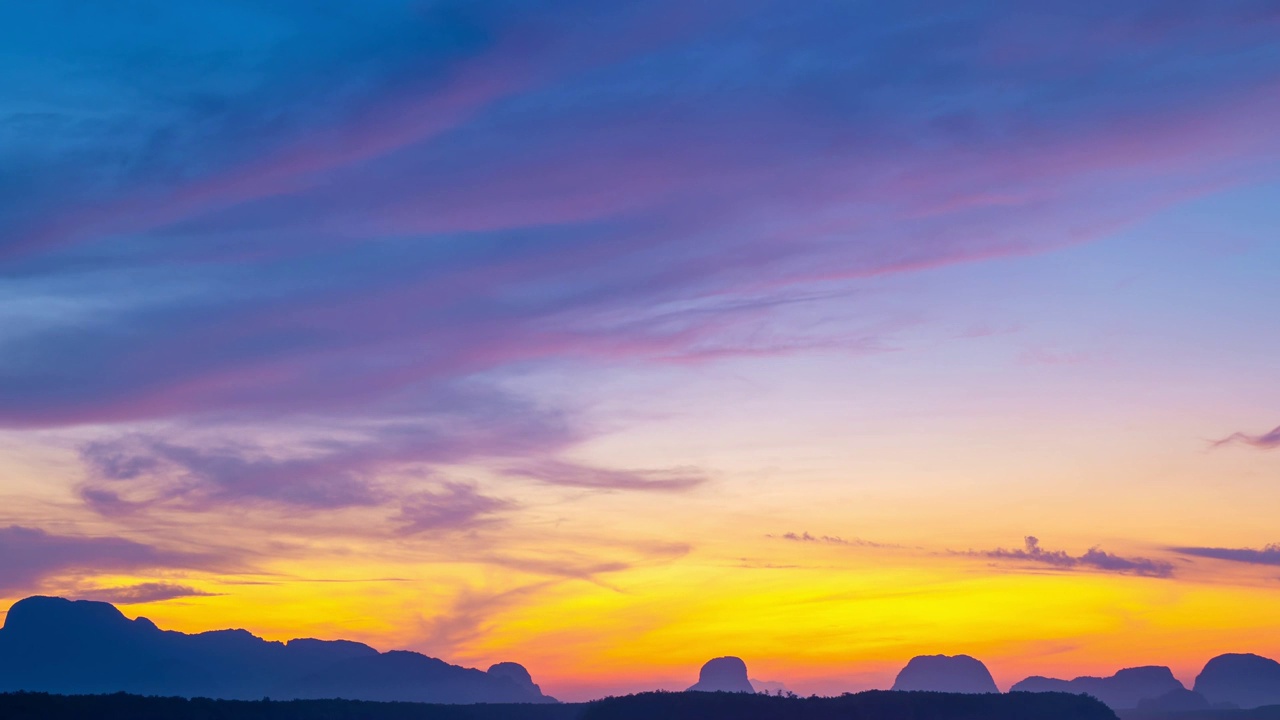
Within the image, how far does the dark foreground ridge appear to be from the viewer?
8311cm

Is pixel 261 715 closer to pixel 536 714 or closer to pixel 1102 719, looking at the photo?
pixel 536 714

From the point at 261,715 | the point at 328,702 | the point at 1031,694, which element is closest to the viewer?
the point at 261,715

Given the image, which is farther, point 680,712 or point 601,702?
point 601,702

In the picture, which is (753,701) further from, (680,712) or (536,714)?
(536,714)

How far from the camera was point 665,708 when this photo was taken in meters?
101

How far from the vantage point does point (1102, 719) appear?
367 feet

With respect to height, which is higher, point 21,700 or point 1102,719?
point 21,700

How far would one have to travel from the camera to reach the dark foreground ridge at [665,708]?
83.1m

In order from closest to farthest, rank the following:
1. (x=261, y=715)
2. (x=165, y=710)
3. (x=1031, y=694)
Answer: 1. (x=165, y=710)
2. (x=261, y=715)
3. (x=1031, y=694)

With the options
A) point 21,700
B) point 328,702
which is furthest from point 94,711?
point 328,702

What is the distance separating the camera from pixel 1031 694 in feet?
377

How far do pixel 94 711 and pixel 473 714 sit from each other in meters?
41.4

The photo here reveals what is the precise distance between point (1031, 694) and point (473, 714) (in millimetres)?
57313

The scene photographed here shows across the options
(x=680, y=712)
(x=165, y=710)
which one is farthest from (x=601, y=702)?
(x=165, y=710)
